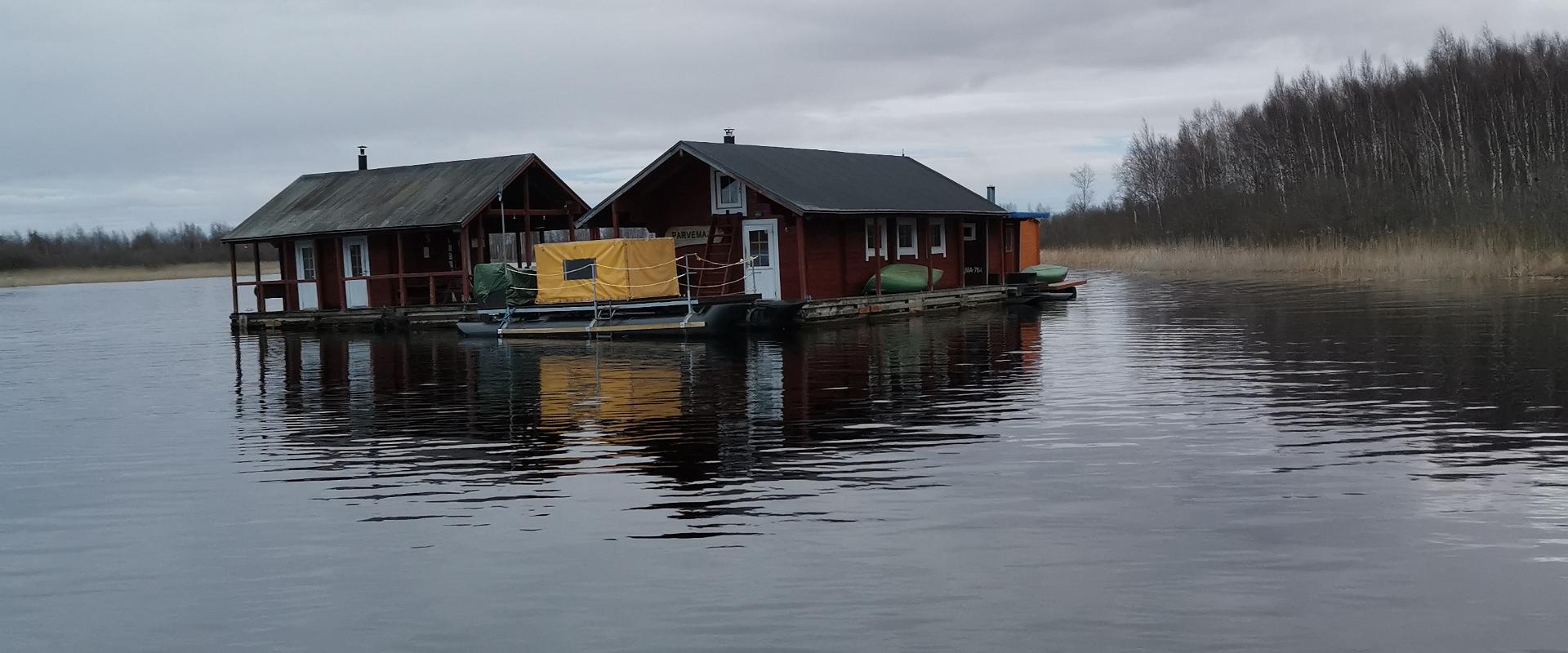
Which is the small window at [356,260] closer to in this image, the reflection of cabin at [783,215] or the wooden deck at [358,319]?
the wooden deck at [358,319]

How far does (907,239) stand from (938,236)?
6.30 ft

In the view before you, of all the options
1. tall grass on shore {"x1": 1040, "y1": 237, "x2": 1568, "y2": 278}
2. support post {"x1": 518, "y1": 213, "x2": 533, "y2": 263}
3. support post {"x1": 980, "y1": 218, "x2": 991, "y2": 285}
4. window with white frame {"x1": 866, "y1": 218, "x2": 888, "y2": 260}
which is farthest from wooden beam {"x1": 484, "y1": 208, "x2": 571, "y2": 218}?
tall grass on shore {"x1": 1040, "y1": 237, "x2": 1568, "y2": 278}

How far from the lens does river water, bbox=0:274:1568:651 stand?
307 inches

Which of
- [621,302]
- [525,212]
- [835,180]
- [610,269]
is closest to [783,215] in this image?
[835,180]

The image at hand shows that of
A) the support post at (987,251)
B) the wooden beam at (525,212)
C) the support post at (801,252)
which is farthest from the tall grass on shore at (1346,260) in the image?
the wooden beam at (525,212)

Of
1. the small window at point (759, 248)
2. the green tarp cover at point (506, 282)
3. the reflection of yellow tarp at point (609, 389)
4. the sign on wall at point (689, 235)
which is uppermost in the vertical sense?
the sign on wall at point (689, 235)

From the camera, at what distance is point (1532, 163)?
A: 6669cm

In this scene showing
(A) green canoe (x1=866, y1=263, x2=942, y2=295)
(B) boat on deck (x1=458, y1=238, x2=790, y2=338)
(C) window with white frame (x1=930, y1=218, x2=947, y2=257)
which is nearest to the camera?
(B) boat on deck (x1=458, y1=238, x2=790, y2=338)

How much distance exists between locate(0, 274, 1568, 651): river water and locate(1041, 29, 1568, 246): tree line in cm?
3183

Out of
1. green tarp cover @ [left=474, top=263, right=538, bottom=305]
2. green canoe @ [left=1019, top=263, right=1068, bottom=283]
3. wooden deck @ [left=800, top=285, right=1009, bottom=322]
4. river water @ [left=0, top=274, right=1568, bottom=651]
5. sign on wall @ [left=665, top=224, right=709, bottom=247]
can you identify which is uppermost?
sign on wall @ [left=665, top=224, right=709, bottom=247]

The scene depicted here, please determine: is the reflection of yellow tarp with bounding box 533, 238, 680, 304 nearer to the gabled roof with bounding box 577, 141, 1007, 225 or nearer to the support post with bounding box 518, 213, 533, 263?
the gabled roof with bounding box 577, 141, 1007, 225

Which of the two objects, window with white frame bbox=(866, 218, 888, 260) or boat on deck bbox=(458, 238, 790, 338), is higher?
window with white frame bbox=(866, 218, 888, 260)

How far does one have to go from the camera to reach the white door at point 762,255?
3556cm

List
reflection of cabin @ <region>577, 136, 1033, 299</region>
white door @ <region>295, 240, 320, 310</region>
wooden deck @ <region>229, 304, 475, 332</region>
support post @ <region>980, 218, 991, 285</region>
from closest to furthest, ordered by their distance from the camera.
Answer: reflection of cabin @ <region>577, 136, 1033, 299</region> < wooden deck @ <region>229, 304, 475, 332</region> < support post @ <region>980, 218, 991, 285</region> < white door @ <region>295, 240, 320, 310</region>
